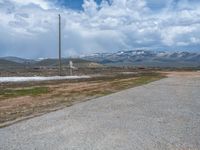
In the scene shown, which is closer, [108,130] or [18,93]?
[108,130]

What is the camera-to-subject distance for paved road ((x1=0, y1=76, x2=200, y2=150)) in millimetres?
9523

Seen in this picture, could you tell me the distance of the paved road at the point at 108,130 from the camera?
31.2 feet

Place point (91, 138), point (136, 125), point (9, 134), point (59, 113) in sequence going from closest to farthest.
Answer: point (91, 138) → point (9, 134) → point (136, 125) → point (59, 113)

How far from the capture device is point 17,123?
43.0 feet

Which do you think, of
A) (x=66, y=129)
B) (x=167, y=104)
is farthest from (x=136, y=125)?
(x=167, y=104)

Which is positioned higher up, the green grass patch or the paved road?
the paved road

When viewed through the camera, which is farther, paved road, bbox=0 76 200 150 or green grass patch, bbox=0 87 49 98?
green grass patch, bbox=0 87 49 98

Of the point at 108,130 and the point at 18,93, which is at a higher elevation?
the point at 108,130

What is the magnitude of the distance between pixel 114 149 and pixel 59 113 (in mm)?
6714

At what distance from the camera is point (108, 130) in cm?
1150

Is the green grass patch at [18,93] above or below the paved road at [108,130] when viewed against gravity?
below

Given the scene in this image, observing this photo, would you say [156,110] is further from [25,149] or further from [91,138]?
[25,149]

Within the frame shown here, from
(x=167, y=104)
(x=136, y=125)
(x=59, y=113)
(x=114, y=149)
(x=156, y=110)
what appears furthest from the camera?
(x=167, y=104)

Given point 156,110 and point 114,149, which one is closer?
point 114,149
